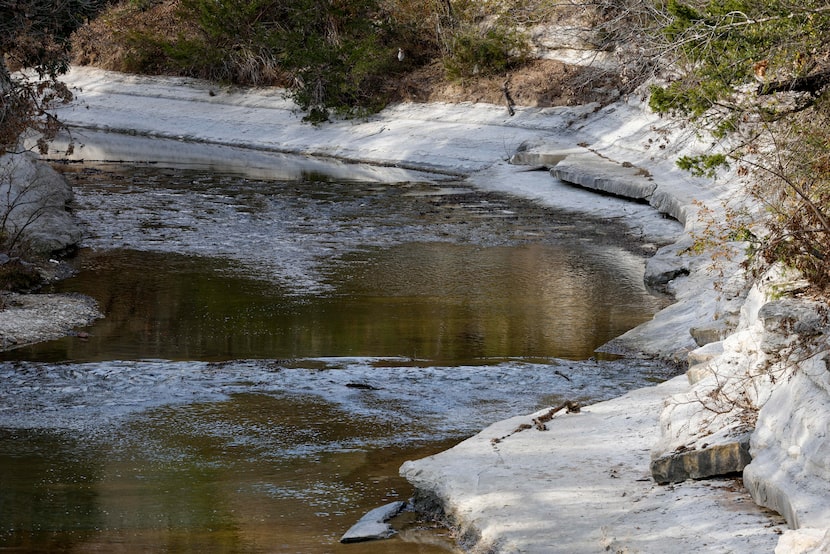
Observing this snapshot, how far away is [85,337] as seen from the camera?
37.1 ft

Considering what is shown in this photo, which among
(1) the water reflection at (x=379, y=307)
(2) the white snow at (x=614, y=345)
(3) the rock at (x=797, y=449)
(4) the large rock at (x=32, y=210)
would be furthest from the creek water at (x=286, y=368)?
(3) the rock at (x=797, y=449)

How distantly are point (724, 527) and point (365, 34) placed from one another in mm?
29751

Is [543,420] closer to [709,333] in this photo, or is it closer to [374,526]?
[374,526]

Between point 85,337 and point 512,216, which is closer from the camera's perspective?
point 85,337

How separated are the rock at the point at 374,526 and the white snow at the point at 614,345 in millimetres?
251

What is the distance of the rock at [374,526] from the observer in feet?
20.8

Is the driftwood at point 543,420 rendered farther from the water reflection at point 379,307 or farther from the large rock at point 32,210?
the large rock at point 32,210

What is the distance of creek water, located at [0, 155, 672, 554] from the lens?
22.8ft

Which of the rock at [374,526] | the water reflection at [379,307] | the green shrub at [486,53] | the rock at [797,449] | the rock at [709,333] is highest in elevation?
the green shrub at [486,53]

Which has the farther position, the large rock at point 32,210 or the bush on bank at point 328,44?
the bush on bank at point 328,44

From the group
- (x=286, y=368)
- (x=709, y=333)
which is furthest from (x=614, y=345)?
(x=286, y=368)

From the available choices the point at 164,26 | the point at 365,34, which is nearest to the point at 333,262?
the point at 365,34

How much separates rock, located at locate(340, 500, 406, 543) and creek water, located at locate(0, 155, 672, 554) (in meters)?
0.08

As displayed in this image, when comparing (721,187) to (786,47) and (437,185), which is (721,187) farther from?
(786,47)
